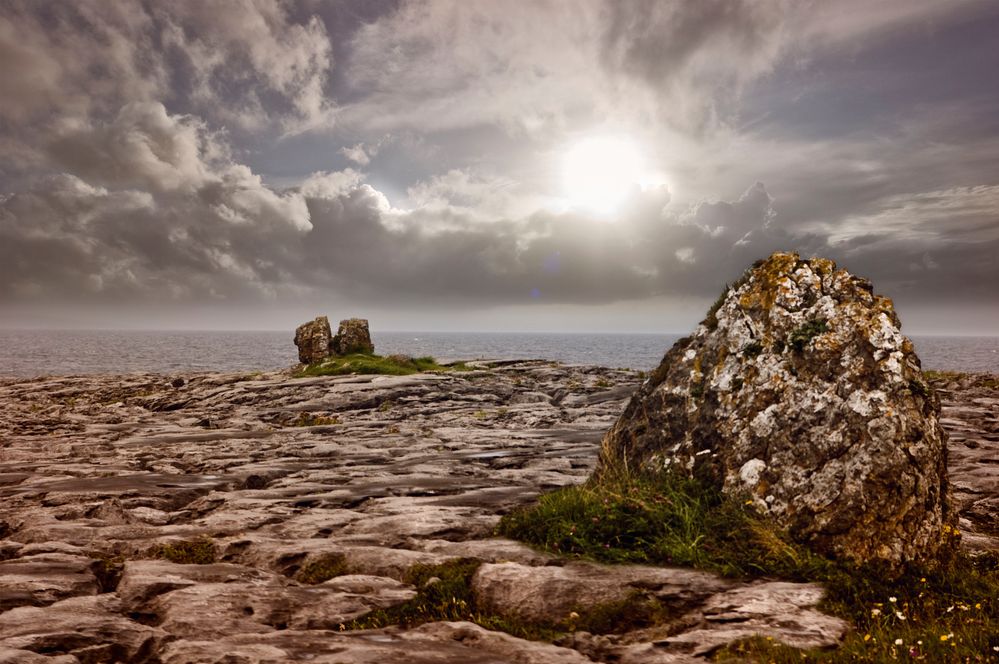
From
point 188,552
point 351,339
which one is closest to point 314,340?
point 351,339

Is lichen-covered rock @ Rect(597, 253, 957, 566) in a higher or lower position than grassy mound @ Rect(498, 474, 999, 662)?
higher

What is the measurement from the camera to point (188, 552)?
9.62 metres

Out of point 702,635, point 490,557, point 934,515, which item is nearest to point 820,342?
point 934,515

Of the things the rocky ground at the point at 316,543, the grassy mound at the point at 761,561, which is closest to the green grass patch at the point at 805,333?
the grassy mound at the point at 761,561

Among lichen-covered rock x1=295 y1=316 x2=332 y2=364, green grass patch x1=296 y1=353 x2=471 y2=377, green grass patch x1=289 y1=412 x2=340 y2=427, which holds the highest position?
lichen-covered rock x1=295 y1=316 x2=332 y2=364

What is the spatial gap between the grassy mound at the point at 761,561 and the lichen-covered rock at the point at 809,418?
0.36m

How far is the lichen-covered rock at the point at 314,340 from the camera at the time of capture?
4347 centimetres

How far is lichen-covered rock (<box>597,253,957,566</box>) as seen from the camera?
7.96m

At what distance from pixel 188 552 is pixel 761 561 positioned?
9.05 meters

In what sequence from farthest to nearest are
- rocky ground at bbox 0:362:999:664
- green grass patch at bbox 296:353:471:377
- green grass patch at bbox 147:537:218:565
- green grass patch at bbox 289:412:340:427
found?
green grass patch at bbox 296:353:471:377 → green grass patch at bbox 289:412:340:427 → green grass patch at bbox 147:537:218:565 → rocky ground at bbox 0:362:999:664

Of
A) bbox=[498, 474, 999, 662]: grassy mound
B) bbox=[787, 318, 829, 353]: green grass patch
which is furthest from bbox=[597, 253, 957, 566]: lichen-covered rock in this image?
bbox=[498, 474, 999, 662]: grassy mound

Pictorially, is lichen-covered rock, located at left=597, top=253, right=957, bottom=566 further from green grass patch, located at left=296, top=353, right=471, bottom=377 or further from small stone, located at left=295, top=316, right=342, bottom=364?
small stone, located at left=295, top=316, right=342, bottom=364

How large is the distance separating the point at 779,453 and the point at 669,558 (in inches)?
97.0

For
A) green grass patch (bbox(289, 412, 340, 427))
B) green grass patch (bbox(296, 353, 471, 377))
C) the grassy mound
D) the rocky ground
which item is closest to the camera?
the grassy mound
